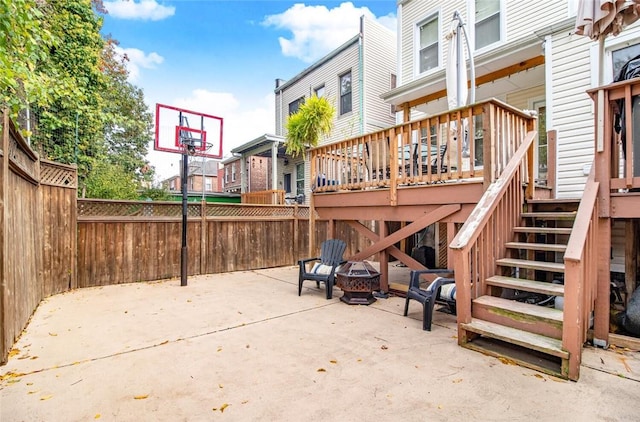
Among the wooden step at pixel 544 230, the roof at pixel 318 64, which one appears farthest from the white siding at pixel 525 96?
the roof at pixel 318 64

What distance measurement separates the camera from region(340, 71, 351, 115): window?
11992 millimetres

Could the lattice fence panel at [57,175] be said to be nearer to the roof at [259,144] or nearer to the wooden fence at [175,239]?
the wooden fence at [175,239]

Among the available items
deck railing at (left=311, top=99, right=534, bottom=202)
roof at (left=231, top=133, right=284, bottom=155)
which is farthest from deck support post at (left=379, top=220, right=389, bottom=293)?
roof at (left=231, top=133, right=284, bottom=155)

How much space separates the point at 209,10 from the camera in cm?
984

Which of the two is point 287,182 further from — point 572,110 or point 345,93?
point 572,110

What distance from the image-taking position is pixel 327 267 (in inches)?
201

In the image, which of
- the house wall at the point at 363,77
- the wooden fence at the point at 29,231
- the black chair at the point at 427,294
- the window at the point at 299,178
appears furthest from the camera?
the window at the point at 299,178

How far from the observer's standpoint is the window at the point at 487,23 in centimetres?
709

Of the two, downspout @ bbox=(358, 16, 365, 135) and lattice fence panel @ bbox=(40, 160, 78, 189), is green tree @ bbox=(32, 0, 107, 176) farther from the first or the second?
downspout @ bbox=(358, 16, 365, 135)

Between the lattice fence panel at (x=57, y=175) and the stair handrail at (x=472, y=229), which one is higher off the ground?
the lattice fence panel at (x=57, y=175)

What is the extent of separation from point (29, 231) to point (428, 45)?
28.7 ft

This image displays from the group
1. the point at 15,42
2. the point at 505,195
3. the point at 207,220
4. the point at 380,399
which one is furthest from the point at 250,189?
the point at 380,399

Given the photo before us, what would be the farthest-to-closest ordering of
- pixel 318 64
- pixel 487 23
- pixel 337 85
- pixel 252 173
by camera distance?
pixel 252 173
pixel 318 64
pixel 337 85
pixel 487 23

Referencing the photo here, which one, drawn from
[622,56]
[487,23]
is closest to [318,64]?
[487,23]
